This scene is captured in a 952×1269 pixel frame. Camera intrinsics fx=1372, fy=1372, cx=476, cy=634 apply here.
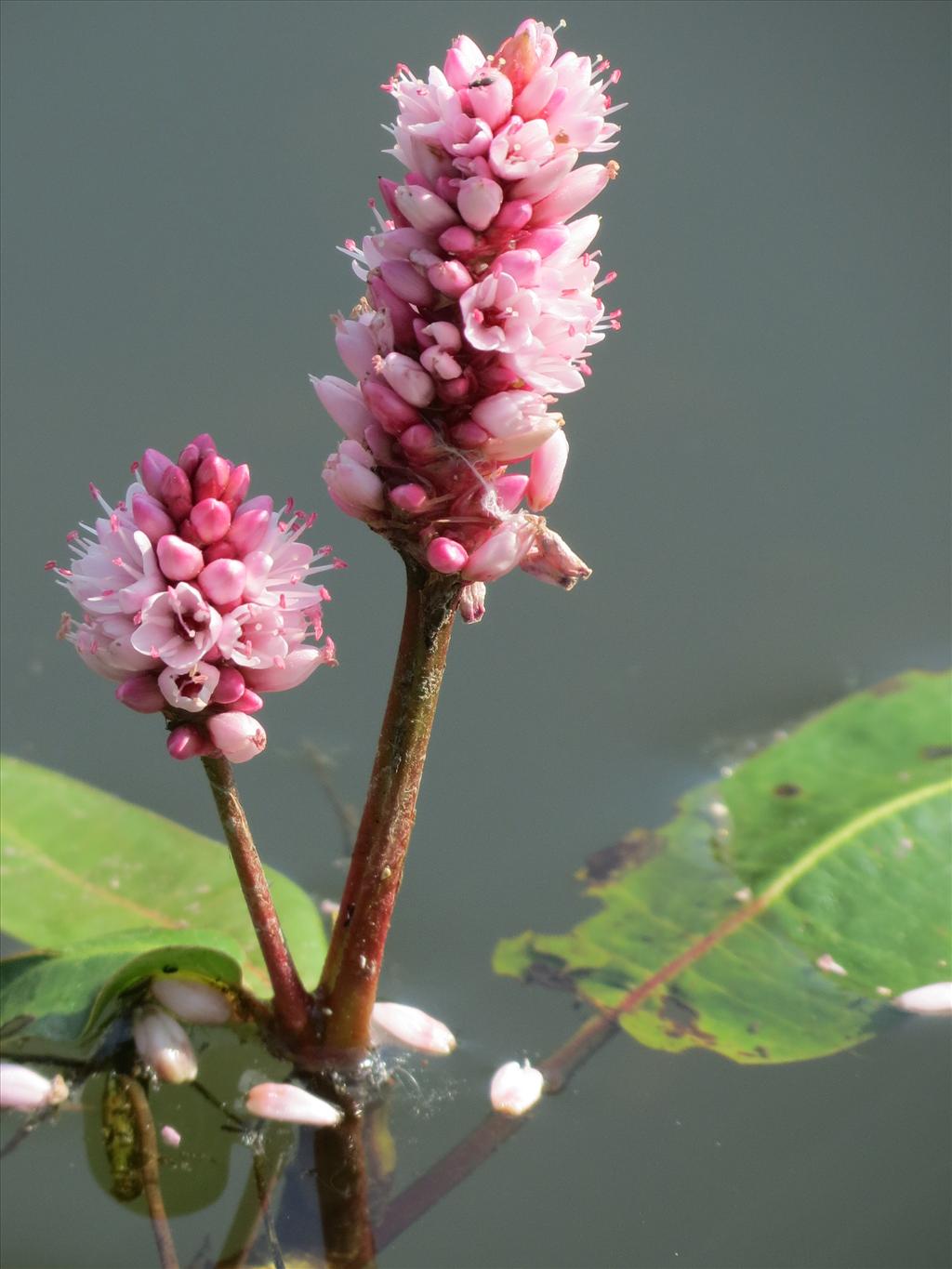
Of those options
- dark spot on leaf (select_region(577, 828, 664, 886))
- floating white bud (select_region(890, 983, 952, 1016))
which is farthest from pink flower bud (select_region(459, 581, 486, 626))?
floating white bud (select_region(890, 983, 952, 1016))

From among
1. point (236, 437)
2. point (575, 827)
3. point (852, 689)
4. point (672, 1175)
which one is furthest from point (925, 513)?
point (672, 1175)

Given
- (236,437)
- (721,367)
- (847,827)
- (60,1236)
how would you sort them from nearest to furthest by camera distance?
1. (60,1236)
2. (847,827)
3. (236,437)
4. (721,367)

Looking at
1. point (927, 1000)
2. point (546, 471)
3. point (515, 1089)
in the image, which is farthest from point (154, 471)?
point (927, 1000)

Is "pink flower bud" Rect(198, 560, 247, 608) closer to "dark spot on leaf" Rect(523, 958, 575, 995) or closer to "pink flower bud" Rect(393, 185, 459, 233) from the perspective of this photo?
"pink flower bud" Rect(393, 185, 459, 233)

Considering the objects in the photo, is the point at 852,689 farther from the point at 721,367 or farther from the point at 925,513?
the point at 721,367

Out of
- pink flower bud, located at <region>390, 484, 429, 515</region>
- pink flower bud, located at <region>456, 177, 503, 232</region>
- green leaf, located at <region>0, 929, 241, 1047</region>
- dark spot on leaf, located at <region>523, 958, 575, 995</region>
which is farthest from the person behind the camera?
dark spot on leaf, located at <region>523, 958, 575, 995</region>

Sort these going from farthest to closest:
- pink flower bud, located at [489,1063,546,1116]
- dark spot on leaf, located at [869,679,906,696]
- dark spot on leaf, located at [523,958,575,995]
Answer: dark spot on leaf, located at [869,679,906,696] < dark spot on leaf, located at [523,958,575,995] < pink flower bud, located at [489,1063,546,1116]
